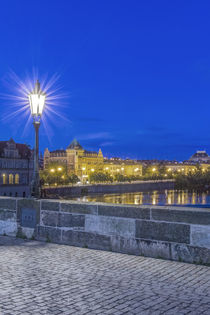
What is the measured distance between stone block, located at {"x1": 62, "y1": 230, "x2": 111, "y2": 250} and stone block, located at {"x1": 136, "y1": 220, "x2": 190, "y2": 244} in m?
0.98

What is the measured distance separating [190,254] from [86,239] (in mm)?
2941

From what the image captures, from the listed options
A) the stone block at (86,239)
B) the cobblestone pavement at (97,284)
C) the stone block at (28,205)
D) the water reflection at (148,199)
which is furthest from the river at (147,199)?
the cobblestone pavement at (97,284)

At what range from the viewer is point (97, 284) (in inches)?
260

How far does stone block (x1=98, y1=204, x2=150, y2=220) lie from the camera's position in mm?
9027

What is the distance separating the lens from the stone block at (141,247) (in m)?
8.59

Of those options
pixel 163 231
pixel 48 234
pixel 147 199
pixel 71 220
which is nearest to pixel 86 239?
pixel 71 220

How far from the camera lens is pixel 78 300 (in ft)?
18.9

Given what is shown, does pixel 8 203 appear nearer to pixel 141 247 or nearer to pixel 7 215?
pixel 7 215

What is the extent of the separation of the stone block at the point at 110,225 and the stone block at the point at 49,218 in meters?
1.09

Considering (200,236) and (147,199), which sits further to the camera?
(147,199)

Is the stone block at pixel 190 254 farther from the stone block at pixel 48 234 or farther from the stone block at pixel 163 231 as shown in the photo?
the stone block at pixel 48 234

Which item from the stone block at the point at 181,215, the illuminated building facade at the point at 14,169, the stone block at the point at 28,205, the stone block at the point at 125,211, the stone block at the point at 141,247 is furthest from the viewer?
the illuminated building facade at the point at 14,169

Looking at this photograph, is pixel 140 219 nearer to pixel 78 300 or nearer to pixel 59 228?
pixel 59 228

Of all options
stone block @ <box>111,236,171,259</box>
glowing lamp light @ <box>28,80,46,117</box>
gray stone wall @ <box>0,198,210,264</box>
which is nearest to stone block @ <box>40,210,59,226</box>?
gray stone wall @ <box>0,198,210,264</box>
